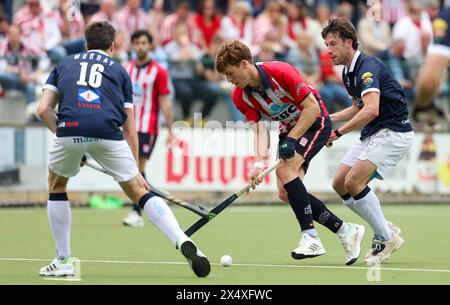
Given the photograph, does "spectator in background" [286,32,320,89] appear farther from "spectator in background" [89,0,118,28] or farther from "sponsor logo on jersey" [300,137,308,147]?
→ "sponsor logo on jersey" [300,137,308,147]

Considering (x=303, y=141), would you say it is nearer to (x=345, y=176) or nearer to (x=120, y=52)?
(x=345, y=176)

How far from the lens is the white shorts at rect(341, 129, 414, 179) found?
866 centimetres

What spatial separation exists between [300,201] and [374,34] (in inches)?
389

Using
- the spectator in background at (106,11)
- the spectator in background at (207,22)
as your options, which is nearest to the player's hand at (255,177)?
the spectator in background at (106,11)

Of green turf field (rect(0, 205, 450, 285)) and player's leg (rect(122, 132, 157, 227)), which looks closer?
green turf field (rect(0, 205, 450, 285))

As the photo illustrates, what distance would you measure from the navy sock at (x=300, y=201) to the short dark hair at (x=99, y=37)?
5.99 feet

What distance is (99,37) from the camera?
24.5ft

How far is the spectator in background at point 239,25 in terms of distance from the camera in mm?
16812

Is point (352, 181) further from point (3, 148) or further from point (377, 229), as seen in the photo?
point (3, 148)

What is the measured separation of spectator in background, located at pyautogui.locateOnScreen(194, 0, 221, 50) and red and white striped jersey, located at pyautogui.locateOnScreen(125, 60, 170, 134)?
4318 mm

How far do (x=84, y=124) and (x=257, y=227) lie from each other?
17.0 ft

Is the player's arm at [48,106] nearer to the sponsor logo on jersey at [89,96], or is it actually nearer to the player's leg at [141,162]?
the sponsor logo on jersey at [89,96]

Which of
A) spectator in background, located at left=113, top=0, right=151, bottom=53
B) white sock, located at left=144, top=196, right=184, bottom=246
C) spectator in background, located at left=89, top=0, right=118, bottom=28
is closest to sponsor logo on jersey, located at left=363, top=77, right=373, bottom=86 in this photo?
white sock, located at left=144, top=196, right=184, bottom=246

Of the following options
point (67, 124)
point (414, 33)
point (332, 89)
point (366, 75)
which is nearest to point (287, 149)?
point (366, 75)
